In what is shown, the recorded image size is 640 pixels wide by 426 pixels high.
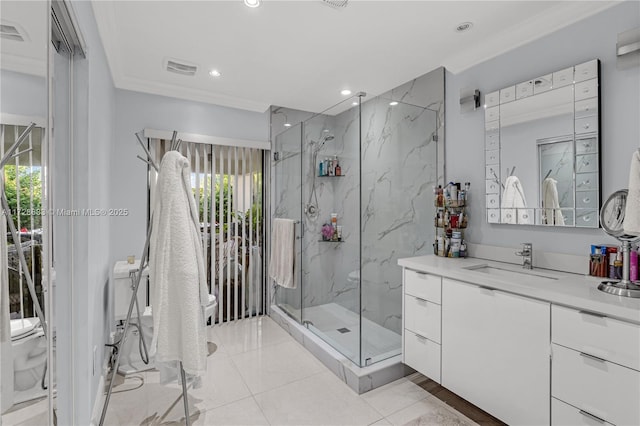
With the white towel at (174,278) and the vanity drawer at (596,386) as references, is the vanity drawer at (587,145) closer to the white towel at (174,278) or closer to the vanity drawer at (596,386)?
the vanity drawer at (596,386)

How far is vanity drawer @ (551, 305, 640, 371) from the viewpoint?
125cm

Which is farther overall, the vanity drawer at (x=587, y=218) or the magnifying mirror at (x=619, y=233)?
the vanity drawer at (x=587, y=218)

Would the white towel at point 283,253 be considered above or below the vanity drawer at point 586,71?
below

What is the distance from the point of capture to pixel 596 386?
1.34 m

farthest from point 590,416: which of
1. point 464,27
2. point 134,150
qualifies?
point 134,150

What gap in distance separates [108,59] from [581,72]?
121 inches

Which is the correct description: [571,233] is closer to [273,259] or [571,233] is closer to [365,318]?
[365,318]

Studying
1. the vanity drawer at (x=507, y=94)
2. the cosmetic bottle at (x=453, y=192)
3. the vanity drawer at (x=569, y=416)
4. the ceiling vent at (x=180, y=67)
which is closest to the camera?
the vanity drawer at (x=569, y=416)

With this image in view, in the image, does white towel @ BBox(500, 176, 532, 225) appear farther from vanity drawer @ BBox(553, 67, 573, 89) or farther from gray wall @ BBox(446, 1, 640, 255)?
vanity drawer @ BBox(553, 67, 573, 89)

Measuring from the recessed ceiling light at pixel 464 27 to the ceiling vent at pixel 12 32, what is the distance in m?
2.14

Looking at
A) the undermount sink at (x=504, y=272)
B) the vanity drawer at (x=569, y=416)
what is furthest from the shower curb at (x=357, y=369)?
the vanity drawer at (x=569, y=416)

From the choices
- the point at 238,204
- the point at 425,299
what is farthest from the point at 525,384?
the point at 238,204

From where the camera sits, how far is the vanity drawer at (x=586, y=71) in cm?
177

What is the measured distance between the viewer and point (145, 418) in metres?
1.95
